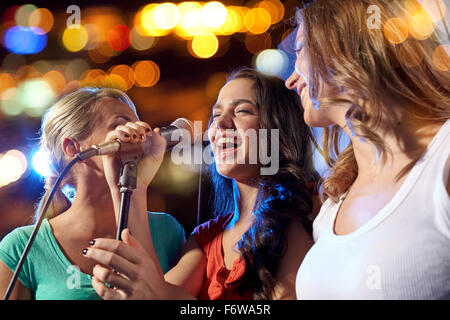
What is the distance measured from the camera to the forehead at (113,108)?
157 cm

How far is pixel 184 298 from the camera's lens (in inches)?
47.8

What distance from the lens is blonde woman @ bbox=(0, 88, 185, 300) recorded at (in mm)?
1365

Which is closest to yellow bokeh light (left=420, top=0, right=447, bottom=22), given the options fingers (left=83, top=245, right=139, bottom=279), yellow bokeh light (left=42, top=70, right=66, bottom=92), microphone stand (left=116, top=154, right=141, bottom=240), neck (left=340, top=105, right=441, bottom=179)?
neck (left=340, top=105, right=441, bottom=179)

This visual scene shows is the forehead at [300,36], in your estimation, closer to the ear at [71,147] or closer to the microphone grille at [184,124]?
the microphone grille at [184,124]

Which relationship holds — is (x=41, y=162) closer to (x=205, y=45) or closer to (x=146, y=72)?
(x=146, y=72)

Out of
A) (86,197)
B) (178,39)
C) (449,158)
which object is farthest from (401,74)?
(86,197)

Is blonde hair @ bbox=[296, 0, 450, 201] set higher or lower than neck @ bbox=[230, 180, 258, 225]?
higher

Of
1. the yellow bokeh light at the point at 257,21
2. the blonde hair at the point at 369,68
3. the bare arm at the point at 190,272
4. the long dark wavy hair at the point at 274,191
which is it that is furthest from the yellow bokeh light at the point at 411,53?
the bare arm at the point at 190,272

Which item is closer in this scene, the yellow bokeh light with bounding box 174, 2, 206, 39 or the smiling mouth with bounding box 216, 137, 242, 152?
the smiling mouth with bounding box 216, 137, 242, 152

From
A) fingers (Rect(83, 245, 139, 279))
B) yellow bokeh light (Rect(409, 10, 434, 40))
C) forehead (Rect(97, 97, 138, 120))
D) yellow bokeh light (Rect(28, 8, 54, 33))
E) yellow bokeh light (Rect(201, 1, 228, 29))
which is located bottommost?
fingers (Rect(83, 245, 139, 279))

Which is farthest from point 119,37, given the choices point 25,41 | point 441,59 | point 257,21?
point 441,59

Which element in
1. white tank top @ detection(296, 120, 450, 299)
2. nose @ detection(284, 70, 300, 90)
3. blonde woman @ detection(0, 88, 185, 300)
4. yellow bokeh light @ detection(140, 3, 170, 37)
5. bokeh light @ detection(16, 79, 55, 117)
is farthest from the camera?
bokeh light @ detection(16, 79, 55, 117)

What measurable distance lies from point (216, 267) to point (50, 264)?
1.67ft

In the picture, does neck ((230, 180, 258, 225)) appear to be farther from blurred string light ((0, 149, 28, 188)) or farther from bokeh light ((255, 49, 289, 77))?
blurred string light ((0, 149, 28, 188))
